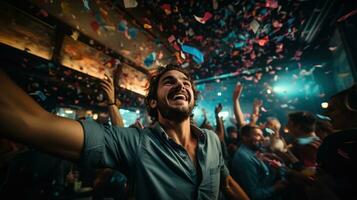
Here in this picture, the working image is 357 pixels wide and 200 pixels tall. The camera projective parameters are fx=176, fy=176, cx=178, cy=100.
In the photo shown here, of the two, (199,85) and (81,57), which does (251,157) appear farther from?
(199,85)

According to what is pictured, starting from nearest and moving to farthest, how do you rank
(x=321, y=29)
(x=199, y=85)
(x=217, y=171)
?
(x=217, y=171)
(x=321, y=29)
(x=199, y=85)

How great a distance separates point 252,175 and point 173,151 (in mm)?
2296

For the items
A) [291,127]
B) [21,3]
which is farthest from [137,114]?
[291,127]

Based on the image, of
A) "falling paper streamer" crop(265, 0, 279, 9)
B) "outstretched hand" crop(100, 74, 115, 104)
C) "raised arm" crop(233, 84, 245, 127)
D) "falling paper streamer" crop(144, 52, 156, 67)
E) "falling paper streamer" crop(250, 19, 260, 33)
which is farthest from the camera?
"falling paper streamer" crop(144, 52, 156, 67)

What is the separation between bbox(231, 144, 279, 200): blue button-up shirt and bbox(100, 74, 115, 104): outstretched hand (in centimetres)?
269

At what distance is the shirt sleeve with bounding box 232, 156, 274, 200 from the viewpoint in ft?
10.0

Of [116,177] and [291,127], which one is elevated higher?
[291,127]

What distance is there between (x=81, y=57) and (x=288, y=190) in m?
6.42

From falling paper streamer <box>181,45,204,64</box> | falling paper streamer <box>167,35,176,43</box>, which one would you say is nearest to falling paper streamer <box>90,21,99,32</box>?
falling paper streamer <box>167,35,176,43</box>

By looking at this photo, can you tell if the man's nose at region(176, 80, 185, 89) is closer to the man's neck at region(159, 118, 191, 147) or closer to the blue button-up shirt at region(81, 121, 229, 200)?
the man's neck at region(159, 118, 191, 147)

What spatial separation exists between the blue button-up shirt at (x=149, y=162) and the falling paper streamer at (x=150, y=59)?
6.60 meters

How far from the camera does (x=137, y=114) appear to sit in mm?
9156

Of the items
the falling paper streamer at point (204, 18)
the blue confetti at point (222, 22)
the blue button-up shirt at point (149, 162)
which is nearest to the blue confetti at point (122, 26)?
the falling paper streamer at point (204, 18)

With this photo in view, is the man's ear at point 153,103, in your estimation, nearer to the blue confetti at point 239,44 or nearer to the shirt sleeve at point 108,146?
the shirt sleeve at point 108,146
